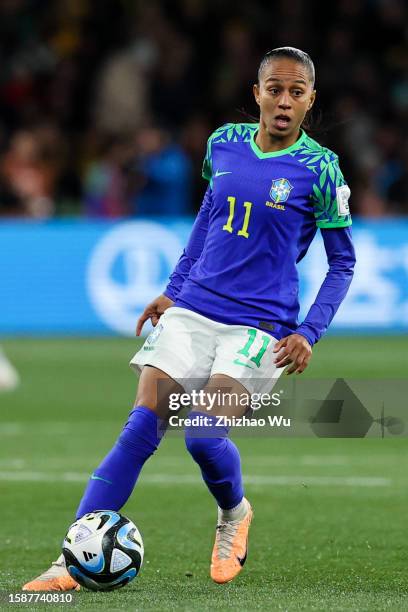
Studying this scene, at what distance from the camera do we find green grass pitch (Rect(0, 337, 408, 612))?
5797 millimetres

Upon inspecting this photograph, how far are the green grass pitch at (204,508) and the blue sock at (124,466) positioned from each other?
36cm

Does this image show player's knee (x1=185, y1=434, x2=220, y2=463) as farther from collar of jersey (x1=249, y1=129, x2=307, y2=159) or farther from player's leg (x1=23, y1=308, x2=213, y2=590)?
collar of jersey (x1=249, y1=129, x2=307, y2=159)

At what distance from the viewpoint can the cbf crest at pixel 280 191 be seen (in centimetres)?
592

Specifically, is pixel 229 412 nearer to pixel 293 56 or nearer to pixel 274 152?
pixel 274 152

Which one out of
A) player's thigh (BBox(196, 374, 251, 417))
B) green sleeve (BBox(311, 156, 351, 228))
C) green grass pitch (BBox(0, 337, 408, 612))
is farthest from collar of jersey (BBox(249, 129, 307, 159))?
green grass pitch (BBox(0, 337, 408, 612))

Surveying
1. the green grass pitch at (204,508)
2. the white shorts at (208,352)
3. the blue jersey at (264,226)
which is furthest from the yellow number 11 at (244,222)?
the green grass pitch at (204,508)

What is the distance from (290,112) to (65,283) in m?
11.2

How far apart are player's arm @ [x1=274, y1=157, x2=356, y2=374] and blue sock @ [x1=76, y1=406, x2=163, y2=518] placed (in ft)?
1.90

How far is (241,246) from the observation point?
596 cm

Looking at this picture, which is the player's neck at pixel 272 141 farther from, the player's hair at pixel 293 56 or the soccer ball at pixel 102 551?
the soccer ball at pixel 102 551

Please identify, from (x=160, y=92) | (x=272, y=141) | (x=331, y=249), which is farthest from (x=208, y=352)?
(x=160, y=92)

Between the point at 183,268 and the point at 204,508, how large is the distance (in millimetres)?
2344

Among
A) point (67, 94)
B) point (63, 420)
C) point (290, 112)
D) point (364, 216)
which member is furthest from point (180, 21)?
point (290, 112)

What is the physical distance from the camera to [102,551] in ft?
18.3
